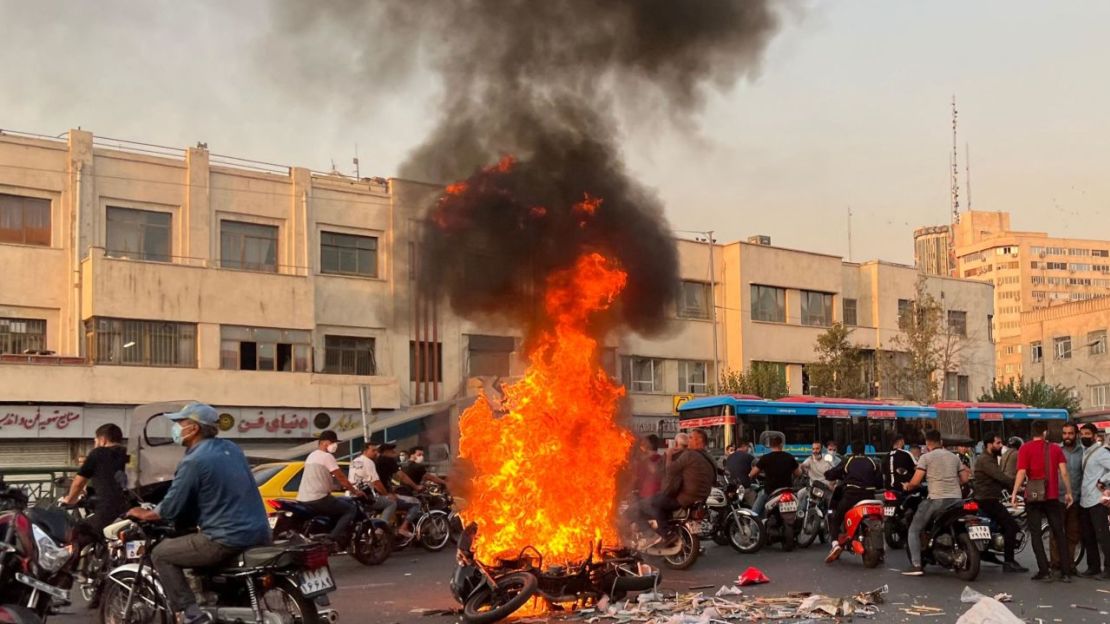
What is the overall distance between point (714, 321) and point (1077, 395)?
3016cm

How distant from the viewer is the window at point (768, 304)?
1793 inches

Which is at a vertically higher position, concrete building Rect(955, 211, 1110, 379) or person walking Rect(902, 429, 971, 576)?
concrete building Rect(955, 211, 1110, 379)

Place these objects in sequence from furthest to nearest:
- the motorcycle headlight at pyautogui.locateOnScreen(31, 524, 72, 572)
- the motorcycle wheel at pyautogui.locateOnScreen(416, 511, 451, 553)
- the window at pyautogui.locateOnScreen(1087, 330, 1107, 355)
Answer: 1. the window at pyautogui.locateOnScreen(1087, 330, 1107, 355)
2. the motorcycle wheel at pyautogui.locateOnScreen(416, 511, 451, 553)
3. the motorcycle headlight at pyautogui.locateOnScreen(31, 524, 72, 572)

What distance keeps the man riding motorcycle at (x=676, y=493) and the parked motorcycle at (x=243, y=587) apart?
6.21 meters

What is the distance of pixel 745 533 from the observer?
47.5 feet

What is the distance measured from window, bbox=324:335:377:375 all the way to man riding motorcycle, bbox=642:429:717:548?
23396 mm

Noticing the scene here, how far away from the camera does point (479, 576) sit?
29.7 ft

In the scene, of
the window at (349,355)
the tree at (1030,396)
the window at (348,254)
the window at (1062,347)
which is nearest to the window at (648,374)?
the window at (349,355)

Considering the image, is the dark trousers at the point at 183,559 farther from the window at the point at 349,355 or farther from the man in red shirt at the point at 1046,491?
the window at the point at 349,355

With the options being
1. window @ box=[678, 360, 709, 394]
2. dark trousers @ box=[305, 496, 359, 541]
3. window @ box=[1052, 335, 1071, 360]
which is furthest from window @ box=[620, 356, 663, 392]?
window @ box=[1052, 335, 1071, 360]

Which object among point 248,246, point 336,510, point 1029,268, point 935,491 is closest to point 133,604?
point 336,510

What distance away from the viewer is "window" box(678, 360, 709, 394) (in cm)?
4362

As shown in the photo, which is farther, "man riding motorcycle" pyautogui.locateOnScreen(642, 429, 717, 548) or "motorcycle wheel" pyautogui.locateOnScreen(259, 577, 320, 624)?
"man riding motorcycle" pyautogui.locateOnScreen(642, 429, 717, 548)

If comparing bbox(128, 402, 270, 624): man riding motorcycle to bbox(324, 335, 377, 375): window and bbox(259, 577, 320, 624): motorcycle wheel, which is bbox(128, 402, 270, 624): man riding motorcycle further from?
bbox(324, 335, 377, 375): window
